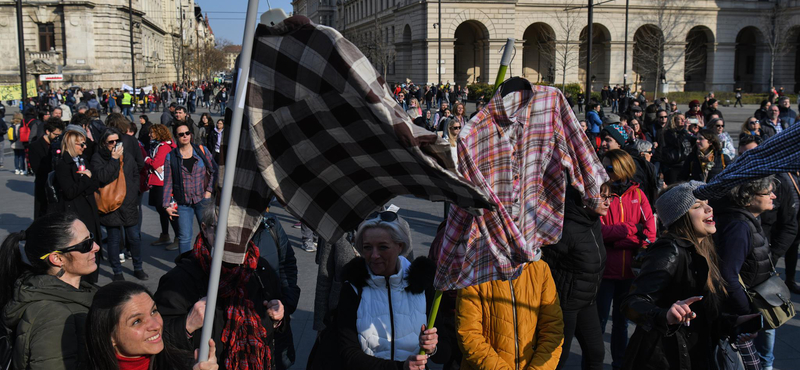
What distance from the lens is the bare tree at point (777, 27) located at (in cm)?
5372

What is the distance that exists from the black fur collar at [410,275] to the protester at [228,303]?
1.47 feet

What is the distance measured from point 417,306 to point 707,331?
5.22 feet

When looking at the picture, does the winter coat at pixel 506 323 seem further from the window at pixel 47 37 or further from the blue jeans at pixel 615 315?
the window at pixel 47 37

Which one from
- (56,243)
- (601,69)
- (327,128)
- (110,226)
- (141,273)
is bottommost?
(141,273)

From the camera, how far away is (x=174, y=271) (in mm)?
3506

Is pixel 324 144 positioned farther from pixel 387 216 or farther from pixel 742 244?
pixel 742 244

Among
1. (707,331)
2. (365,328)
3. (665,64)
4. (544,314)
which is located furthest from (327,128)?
(665,64)

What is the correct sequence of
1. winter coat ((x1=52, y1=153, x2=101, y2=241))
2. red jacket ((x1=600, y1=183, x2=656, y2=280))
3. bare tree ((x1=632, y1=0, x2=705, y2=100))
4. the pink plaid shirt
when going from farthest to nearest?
bare tree ((x1=632, y1=0, x2=705, y2=100)) → winter coat ((x1=52, y1=153, x2=101, y2=241)) → red jacket ((x1=600, y1=183, x2=656, y2=280)) → the pink plaid shirt

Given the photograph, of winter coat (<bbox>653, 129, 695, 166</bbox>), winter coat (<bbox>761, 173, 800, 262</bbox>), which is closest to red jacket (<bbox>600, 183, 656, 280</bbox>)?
winter coat (<bbox>761, 173, 800, 262</bbox>)

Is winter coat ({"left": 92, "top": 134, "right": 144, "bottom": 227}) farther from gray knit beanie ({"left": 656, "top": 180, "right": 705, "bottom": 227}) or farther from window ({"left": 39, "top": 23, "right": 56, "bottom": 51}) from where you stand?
window ({"left": 39, "top": 23, "right": 56, "bottom": 51})

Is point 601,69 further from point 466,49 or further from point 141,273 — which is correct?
point 141,273

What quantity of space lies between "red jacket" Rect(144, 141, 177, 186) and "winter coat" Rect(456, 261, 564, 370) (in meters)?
5.67

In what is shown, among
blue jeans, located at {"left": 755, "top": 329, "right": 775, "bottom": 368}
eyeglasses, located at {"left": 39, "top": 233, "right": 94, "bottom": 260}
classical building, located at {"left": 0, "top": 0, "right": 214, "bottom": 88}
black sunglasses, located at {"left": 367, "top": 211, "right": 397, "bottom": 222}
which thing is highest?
classical building, located at {"left": 0, "top": 0, "right": 214, "bottom": 88}

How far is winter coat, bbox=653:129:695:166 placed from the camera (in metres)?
10.5
